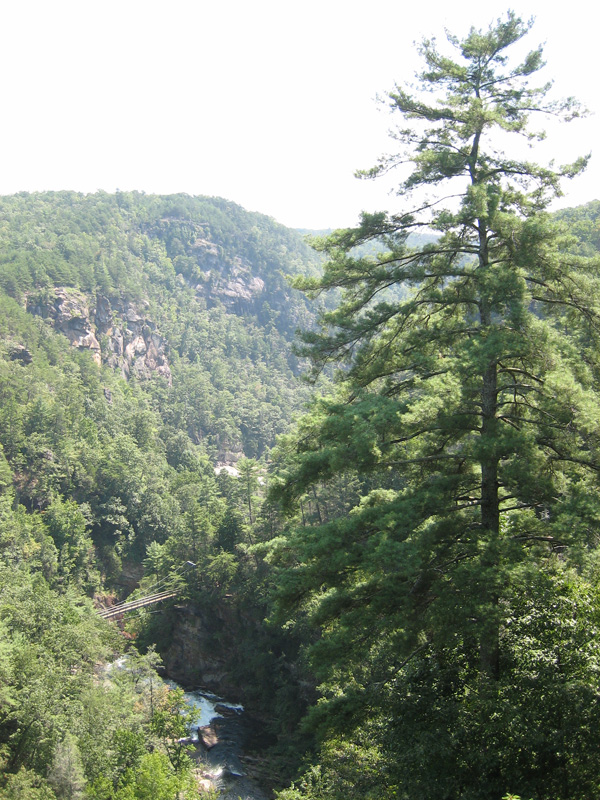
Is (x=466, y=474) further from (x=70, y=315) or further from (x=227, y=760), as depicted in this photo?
(x=70, y=315)

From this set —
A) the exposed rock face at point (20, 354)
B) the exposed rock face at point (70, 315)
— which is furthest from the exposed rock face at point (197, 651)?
the exposed rock face at point (70, 315)

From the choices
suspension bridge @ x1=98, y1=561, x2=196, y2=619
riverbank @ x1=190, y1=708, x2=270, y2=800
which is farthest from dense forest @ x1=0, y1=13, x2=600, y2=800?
suspension bridge @ x1=98, y1=561, x2=196, y2=619

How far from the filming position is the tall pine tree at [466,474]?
7723 mm

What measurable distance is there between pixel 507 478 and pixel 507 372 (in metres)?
2.07

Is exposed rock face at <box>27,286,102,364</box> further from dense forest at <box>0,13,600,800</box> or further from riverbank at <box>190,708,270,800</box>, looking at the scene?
dense forest at <box>0,13,600,800</box>

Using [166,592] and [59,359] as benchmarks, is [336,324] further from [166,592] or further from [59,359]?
[59,359]

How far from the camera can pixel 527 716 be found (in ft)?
23.8

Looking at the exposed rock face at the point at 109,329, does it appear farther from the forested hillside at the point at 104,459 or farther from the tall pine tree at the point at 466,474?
the tall pine tree at the point at 466,474

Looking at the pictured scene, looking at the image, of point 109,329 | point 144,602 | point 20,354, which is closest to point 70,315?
point 109,329

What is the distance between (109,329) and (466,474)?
11702cm

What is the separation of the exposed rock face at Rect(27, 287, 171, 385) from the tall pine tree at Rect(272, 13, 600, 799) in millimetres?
97989

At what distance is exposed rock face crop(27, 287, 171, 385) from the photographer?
101 m

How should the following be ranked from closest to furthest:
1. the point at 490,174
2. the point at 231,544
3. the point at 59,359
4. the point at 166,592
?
the point at 490,174
the point at 231,544
the point at 166,592
the point at 59,359

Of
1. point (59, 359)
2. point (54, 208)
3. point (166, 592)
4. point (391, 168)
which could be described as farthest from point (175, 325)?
point (391, 168)
